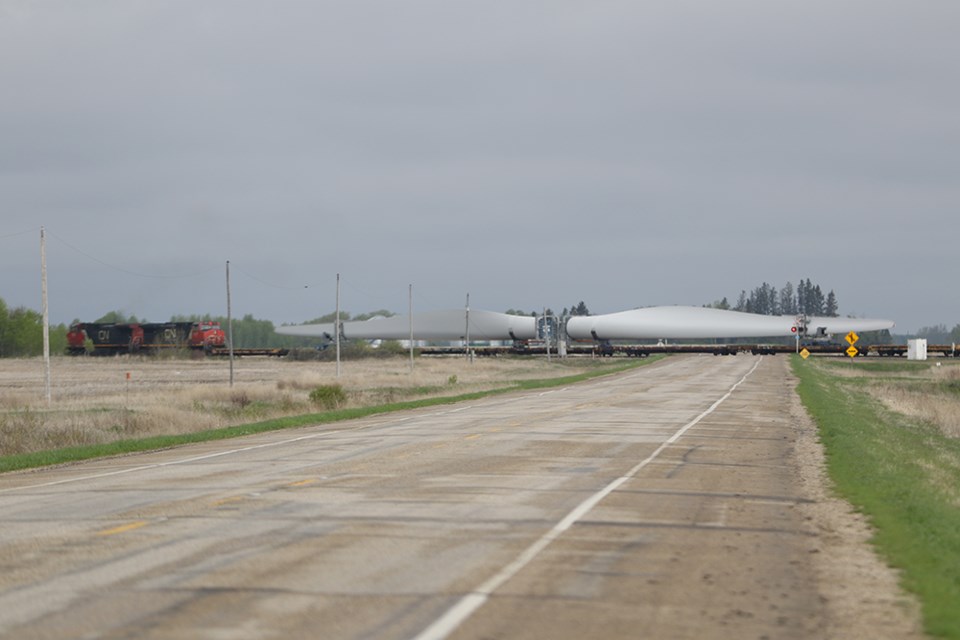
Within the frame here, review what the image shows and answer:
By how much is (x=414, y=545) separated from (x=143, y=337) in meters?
119

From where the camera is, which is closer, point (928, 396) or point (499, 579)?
point (499, 579)

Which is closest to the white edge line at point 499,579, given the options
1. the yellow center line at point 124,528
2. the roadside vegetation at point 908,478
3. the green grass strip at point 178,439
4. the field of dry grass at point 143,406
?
the roadside vegetation at point 908,478

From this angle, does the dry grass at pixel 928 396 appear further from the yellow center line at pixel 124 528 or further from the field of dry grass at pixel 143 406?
the yellow center line at pixel 124 528

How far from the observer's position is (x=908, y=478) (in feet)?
59.1

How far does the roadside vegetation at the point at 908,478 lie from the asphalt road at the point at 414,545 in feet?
2.94

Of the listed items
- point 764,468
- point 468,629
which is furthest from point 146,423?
point 468,629

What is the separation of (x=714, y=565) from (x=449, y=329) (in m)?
164

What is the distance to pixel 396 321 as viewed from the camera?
178125 millimetres

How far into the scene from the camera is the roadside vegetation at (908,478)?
9.55m

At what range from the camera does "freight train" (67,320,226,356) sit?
121 meters

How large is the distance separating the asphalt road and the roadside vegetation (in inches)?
35.3


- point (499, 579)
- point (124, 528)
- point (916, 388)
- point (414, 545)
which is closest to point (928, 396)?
point (916, 388)

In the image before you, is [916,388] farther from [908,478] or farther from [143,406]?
[908,478]

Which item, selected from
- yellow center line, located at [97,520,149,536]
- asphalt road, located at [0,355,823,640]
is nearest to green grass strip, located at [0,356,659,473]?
asphalt road, located at [0,355,823,640]
